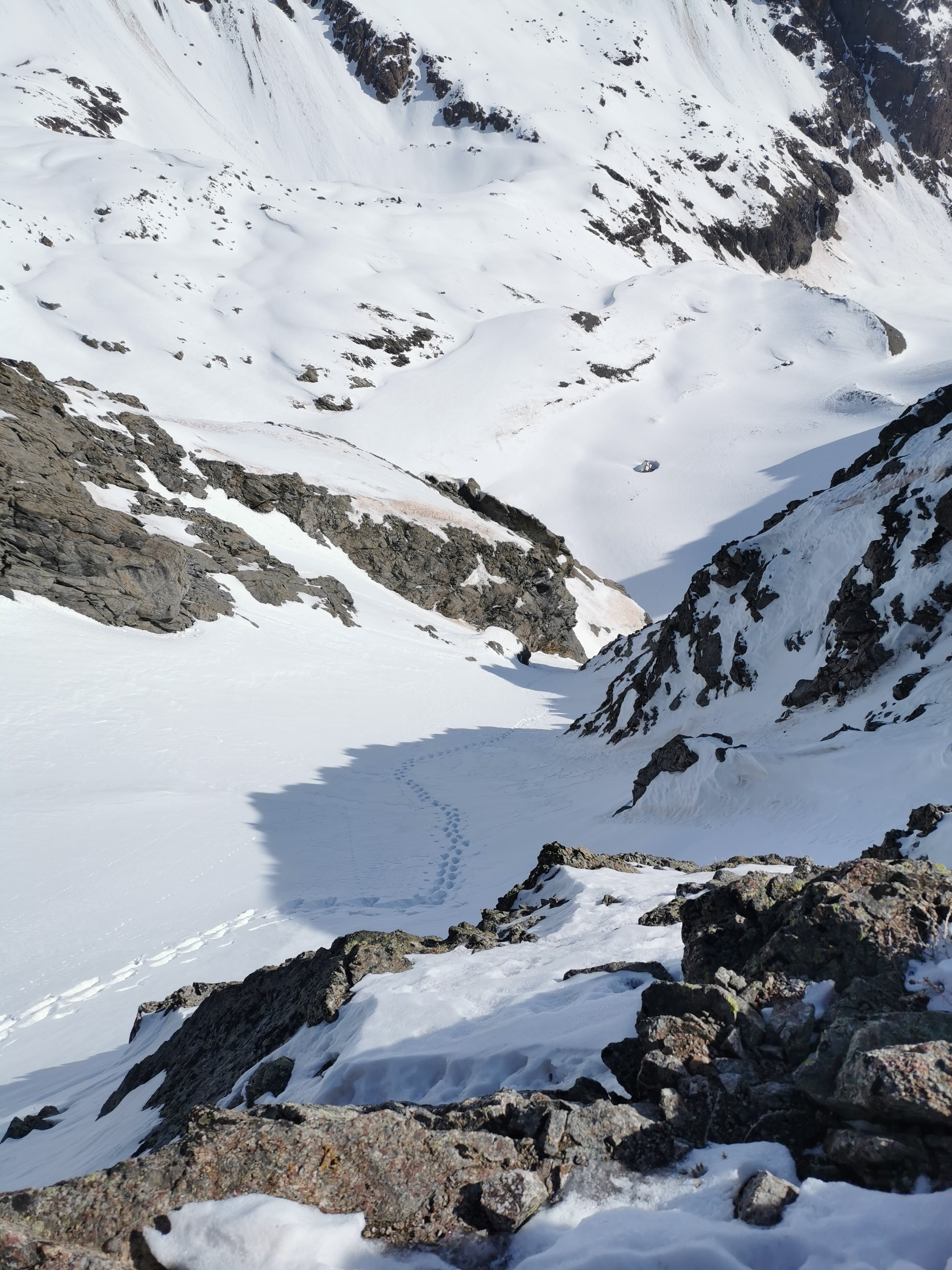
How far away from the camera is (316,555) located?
28.7 meters

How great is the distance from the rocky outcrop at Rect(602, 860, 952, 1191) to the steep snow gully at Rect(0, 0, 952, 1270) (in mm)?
14

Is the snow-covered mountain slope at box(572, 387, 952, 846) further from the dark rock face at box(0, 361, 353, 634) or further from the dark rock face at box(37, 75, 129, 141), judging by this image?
the dark rock face at box(37, 75, 129, 141)

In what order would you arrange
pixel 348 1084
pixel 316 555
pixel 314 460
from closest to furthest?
1. pixel 348 1084
2. pixel 316 555
3. pixel 314 460

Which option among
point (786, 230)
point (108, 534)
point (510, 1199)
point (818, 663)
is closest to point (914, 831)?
point (510, 1199)

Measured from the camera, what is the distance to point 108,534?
760 inches

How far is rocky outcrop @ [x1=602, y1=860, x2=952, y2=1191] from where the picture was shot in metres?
2.17

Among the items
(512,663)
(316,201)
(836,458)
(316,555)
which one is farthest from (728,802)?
(316,201)

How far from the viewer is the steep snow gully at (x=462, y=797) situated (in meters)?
2.31

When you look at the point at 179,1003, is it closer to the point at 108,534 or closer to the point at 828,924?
the point at 828,924

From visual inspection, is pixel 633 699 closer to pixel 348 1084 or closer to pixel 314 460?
pixel 348 1084

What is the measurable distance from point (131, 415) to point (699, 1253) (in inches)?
1158

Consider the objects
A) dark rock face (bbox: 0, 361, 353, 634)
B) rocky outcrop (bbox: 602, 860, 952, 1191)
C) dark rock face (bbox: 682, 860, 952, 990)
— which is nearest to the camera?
rocky outcrop (bbox: 602, 860, 952, 1191)

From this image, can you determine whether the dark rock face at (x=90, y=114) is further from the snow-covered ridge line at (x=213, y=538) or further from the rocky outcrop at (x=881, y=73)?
the rocky outcrop at (x=881, y=73)

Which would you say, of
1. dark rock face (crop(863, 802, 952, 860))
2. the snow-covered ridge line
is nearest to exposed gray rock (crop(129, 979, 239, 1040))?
dark rock face (crop(863, 802, 952, 860))
